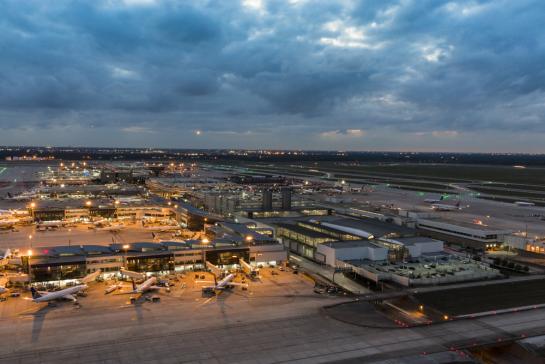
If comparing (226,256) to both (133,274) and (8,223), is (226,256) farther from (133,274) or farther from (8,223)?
(8,223)

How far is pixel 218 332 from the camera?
43875mm

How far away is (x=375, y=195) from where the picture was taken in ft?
566

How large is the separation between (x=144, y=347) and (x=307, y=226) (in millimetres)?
50383

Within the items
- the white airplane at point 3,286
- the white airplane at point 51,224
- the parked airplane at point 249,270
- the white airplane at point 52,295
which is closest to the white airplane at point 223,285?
the parked airplane at point 249,270

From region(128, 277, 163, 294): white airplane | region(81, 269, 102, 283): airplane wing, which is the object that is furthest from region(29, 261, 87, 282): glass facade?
region(128, 277, 163, 294): white airplane

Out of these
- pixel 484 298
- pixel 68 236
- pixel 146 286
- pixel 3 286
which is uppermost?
pixel 146 286

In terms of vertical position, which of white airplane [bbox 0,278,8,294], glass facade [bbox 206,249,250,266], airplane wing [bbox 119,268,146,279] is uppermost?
glass facade [bbox 206,249,250,266]

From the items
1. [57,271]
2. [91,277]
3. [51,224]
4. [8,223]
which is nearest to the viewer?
[91,277]

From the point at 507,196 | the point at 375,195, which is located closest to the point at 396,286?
the point at 375,195

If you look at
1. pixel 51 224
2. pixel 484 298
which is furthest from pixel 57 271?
pixel 484 298

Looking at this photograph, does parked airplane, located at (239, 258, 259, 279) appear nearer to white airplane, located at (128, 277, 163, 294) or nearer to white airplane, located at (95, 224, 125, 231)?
white airplane, located at (128, 277, 163, 294)

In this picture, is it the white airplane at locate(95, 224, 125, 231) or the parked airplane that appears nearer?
the parked airplane

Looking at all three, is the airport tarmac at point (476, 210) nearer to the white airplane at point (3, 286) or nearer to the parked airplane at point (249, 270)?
the parked airplane at point (249, 270)

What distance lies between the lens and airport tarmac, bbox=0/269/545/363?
128 feet
